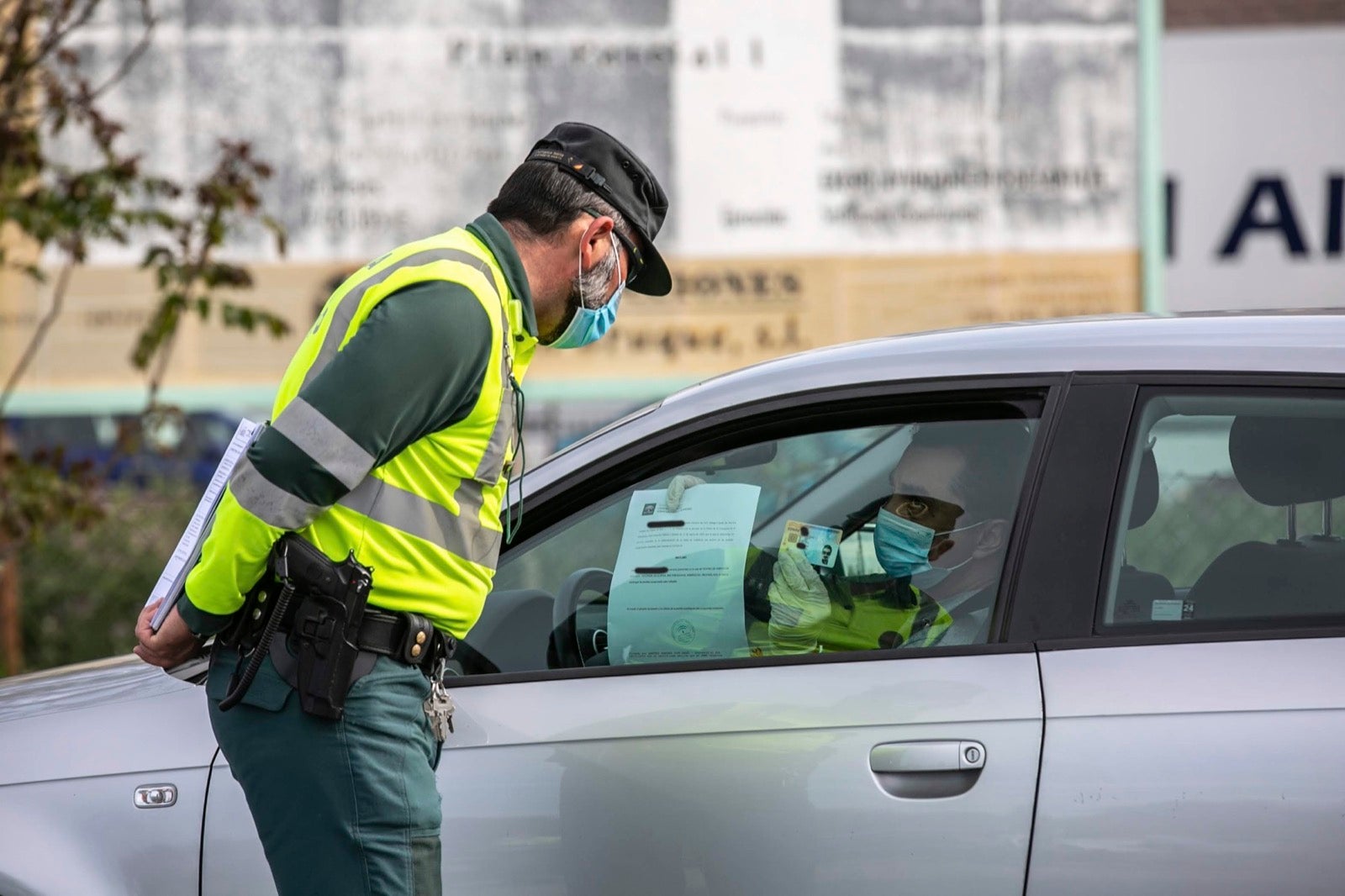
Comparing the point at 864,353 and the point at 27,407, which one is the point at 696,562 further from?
the point at 27,407

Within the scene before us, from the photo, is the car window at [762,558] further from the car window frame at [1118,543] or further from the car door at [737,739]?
the car window frame at [1118,543]

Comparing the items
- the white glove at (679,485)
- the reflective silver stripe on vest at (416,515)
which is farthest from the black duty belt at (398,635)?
the white glove at (679,485)

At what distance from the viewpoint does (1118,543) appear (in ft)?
7.77

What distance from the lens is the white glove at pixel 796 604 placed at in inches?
99.7

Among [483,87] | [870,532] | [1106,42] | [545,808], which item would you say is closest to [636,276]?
[870,532]

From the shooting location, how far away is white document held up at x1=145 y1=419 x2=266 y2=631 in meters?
2.19

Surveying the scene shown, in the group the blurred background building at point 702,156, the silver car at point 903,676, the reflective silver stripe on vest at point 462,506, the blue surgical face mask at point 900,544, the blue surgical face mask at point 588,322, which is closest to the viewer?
the reflective silver stripe on vest at point 462,506

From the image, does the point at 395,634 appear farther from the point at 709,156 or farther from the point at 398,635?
the point at 709,156

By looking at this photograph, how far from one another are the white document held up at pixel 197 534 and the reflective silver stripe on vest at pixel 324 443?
187 mm

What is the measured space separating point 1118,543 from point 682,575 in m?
0.75

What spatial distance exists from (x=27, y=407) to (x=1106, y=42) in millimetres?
5522

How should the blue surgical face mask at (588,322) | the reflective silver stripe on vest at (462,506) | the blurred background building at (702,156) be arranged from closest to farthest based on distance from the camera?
the reflective silver stripe on vest at (462,506), the blue surgical face mask at (588,322), the blurred background building at (702,156)

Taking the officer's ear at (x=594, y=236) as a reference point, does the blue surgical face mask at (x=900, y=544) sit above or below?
below

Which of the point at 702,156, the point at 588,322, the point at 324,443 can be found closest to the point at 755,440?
the point at 588,322
